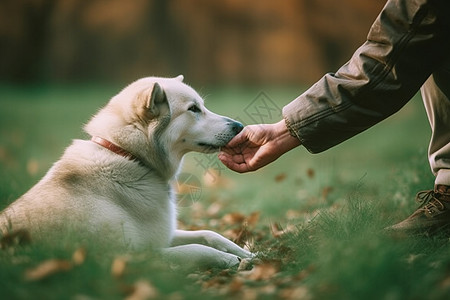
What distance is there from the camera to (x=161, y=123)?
10.9 feet

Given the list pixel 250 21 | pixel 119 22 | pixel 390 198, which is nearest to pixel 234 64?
pixel 250 21

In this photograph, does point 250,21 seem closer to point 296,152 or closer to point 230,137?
point 296,152

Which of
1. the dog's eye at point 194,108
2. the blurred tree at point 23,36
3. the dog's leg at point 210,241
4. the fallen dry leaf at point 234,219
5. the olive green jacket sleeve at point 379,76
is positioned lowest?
the fallen dry leaf at point 234,219

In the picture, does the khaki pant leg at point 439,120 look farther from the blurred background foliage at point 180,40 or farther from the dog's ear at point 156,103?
the blurred background foliage at point 180,40

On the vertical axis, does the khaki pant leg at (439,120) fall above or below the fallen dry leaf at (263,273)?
above

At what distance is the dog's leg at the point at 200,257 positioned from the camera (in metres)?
3.07

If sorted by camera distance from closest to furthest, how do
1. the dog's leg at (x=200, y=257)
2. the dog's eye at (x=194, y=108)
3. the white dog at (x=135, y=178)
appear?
the white dog at (x=135, y=178)
the dog's leg at (x=200, y=257)
the dog's eye at (x=194, y=108)

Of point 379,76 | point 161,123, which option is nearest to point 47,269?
point 161,123

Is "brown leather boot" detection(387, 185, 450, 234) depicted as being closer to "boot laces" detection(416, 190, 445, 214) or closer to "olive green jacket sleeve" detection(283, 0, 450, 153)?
"boot laces" detection(416, 190, 445, 214)

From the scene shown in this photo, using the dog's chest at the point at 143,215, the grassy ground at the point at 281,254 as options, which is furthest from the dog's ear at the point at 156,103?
the grassy ground at the point at 281,254

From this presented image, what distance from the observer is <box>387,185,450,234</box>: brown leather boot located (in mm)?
3119

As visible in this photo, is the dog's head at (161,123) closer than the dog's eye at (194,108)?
Yes

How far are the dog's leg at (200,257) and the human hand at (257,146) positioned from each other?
0.65m

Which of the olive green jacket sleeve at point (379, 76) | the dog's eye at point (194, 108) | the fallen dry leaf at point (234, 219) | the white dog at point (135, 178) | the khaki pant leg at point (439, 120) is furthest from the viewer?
the fallen dry leaf at point (234, 219)
